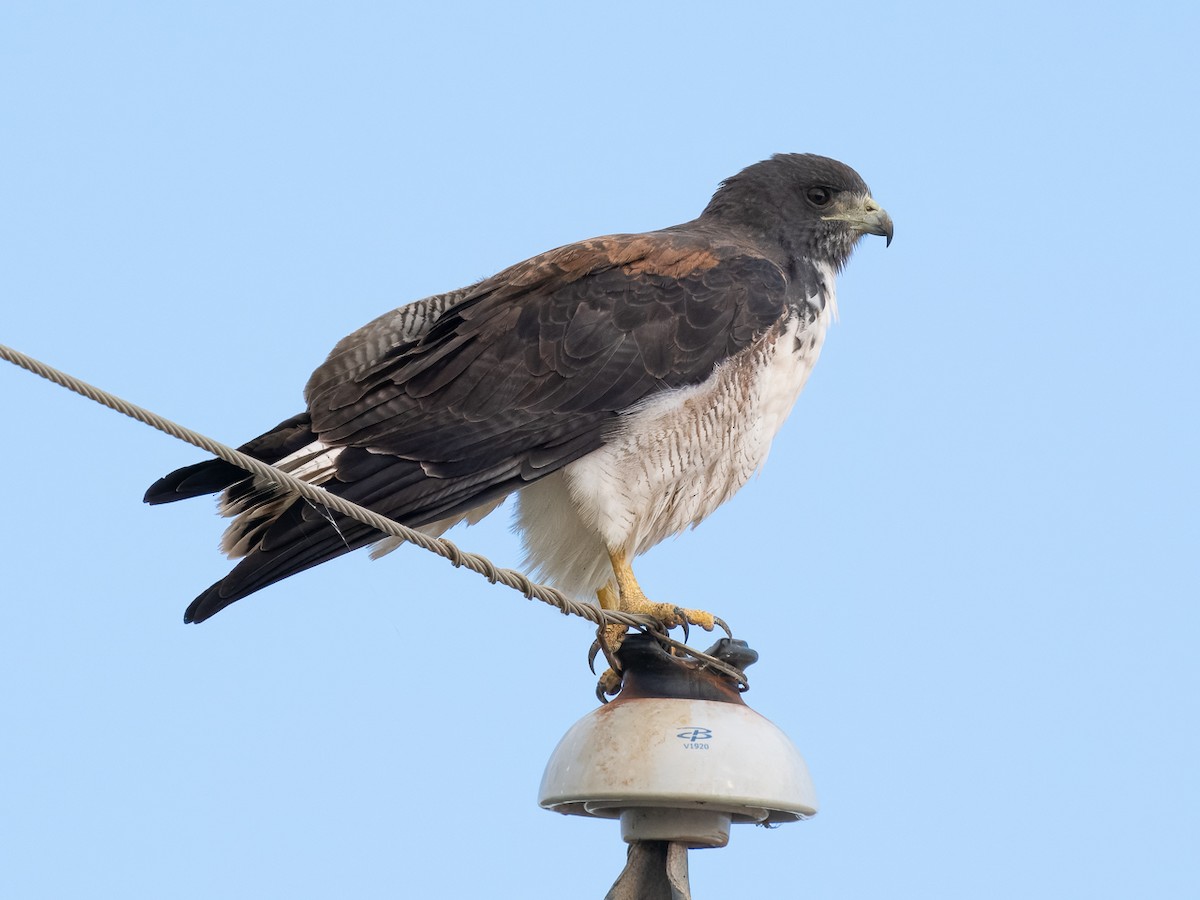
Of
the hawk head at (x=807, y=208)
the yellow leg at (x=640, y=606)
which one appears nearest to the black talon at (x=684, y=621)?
the yellow leg at (x=640, y=606)

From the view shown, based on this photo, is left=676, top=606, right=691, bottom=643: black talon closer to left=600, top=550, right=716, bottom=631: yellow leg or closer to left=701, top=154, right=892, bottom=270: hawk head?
left=600, top=550, right=716, bottom=631: yellow leg

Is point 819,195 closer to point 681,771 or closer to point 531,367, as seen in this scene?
point 531,367

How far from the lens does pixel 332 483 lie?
5.62 m

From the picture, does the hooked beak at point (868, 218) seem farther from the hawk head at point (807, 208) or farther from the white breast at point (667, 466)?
the white breast at point (667, 466)

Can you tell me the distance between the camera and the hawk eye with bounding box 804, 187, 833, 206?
23.0 ft

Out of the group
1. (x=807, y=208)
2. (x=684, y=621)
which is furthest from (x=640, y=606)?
(x=807, y=208)

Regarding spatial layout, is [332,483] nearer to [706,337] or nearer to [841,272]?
[706,337]

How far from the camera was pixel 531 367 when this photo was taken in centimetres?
610

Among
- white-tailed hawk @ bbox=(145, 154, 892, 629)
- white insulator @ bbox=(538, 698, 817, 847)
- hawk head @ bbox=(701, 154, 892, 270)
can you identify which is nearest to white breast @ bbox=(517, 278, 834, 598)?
white-tailed hawk @ bbox=(145, 154, 892, 629)

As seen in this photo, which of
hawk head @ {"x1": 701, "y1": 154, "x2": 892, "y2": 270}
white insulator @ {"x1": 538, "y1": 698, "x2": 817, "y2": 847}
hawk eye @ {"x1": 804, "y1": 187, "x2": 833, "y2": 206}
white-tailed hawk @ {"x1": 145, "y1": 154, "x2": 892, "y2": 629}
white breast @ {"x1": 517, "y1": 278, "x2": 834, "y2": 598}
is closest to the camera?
white insulator @ {"x1": 538, "y1": 698, "x2": 817, "y2": 847}

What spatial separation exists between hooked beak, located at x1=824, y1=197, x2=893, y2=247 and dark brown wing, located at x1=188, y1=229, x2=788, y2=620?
0.68m

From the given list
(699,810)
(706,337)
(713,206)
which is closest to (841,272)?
(713,206)

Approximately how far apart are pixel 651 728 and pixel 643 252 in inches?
91.5

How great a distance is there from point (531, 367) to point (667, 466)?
648 mm
